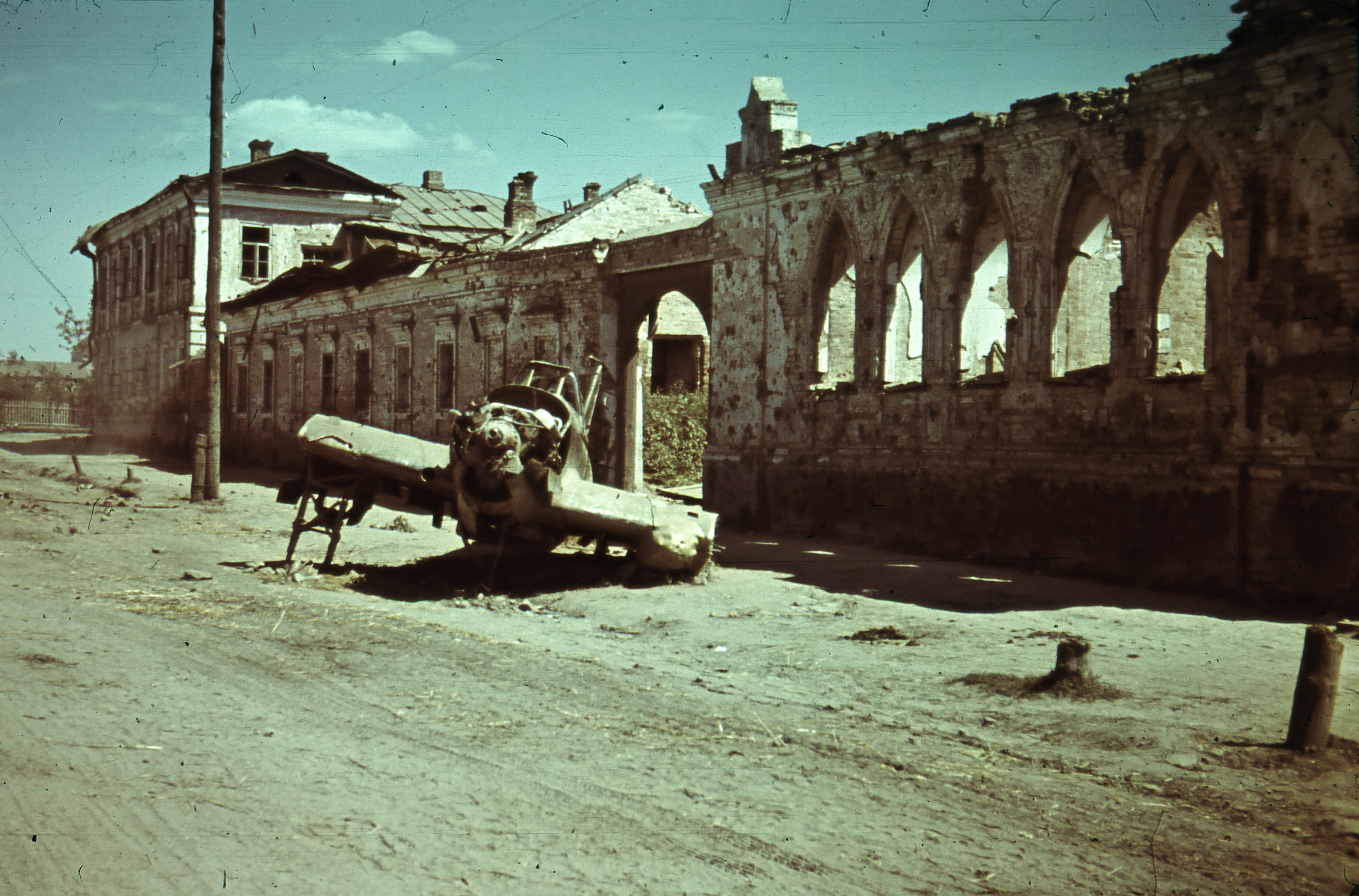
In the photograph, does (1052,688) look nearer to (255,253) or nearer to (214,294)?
(214,294)

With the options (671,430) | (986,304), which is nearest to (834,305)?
(986,304)

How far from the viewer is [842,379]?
18.1 m

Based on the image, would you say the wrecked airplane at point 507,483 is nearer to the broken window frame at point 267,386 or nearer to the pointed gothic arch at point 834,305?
the pointed gothic arch at point 834,305

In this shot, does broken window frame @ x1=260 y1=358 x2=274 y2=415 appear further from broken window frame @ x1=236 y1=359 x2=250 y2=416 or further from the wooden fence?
the wooden fence

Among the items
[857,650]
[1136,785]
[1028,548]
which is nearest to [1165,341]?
[1028,548]

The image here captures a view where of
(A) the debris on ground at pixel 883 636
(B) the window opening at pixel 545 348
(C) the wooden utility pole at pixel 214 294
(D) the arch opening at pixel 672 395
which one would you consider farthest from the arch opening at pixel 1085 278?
(C) the wooden utility pole at pixel 214 294

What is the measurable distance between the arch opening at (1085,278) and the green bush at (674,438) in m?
11.6

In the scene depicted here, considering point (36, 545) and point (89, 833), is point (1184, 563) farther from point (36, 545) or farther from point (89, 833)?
point (36, 545)

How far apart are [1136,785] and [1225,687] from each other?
8.54 ft

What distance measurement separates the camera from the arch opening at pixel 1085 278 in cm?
1400

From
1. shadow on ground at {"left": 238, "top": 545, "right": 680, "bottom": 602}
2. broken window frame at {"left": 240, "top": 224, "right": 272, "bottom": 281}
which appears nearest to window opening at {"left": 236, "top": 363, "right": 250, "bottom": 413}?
broken window frame at {"left": 240, "top": 224, "right": 272, "bottom": 281}

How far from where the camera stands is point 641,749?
591cm

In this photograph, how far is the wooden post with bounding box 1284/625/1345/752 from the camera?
19.9ft

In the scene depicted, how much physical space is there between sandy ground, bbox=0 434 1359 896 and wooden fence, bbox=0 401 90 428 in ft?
221
